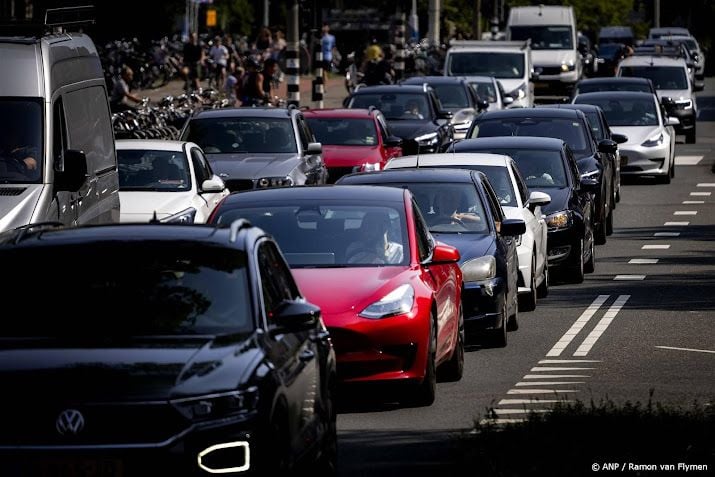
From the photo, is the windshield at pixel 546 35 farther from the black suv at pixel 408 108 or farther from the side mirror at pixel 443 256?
the side mirror at pixel 443 256

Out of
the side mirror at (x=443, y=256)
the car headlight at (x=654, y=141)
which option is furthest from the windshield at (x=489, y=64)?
the side mirror at (x=443, y=256)

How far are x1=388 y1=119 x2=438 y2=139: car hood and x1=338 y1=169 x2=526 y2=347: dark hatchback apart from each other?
16.5 metres

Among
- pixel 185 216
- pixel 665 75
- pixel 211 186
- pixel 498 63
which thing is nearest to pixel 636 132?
pixel 498 63

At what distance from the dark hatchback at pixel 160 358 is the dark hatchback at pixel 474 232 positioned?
5.91 metres

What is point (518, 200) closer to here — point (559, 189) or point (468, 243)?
point (468, 243)

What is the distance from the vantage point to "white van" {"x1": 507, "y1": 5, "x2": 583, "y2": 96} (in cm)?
6153

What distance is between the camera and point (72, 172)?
14281 mm

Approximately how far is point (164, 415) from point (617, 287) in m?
13.6

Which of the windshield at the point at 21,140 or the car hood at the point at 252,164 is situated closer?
the windshield at the point at 21,140

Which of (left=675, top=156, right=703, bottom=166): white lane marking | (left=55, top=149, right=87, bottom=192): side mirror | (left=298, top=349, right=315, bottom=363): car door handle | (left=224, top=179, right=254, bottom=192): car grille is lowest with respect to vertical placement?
(left=675, top=156, right=703, bottom=166): white lane marking

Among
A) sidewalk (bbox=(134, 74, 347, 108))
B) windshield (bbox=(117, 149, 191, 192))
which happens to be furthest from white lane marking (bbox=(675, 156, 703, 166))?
windshield (bbox=(117, 149, 191, 192))

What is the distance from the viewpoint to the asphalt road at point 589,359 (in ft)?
36.6

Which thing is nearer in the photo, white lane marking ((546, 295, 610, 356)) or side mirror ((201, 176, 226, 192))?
white lane marking ((546, 295, 610, 356))

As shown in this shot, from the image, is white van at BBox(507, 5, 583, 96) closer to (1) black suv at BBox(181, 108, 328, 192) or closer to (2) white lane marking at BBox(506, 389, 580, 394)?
(1) black suv at BBox(181, 108, 328, 192)
